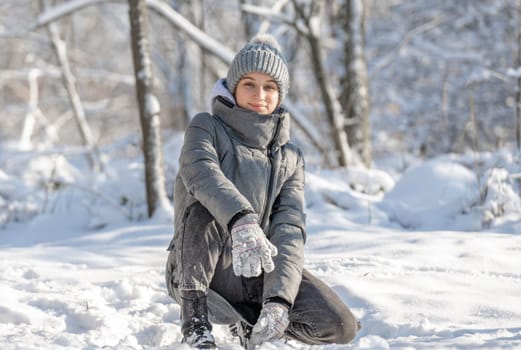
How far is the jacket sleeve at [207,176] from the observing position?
7.11ft

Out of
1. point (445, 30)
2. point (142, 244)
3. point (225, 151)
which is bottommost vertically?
point (142, 244)

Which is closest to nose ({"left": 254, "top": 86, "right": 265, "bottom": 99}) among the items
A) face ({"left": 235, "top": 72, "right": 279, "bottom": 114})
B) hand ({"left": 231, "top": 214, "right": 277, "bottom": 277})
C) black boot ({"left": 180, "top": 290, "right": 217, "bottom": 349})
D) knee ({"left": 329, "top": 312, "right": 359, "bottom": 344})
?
face ({"left": 235, "top": 72, "right": 279, "bottom": 114})

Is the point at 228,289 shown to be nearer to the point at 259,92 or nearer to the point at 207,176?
the point at 207,176

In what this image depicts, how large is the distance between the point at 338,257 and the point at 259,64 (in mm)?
1458

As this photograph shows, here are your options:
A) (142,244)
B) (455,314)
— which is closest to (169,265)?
(455,314)

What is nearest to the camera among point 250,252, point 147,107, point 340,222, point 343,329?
point 250,252

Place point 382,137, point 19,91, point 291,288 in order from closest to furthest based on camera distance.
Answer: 1. point 291,288
2. point 382,137
3. point 19,91

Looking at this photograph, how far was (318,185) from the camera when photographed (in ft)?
17.7

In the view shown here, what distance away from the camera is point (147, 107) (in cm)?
494

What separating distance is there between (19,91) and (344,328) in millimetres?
21645

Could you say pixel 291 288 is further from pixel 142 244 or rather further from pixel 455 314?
pixel 142 244

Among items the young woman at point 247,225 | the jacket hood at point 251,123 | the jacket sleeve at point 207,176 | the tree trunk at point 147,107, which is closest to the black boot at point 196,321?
the young woman at point 247,225

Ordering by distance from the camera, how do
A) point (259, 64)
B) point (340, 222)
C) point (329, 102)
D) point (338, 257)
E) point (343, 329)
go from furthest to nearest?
point (329, 102) → point (340, 222) → point (338, 257) → point (259, 64) → point (343, 329)

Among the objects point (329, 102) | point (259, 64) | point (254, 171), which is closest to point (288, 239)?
point (254, 171)
